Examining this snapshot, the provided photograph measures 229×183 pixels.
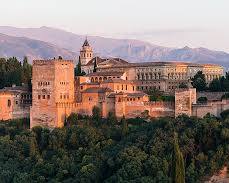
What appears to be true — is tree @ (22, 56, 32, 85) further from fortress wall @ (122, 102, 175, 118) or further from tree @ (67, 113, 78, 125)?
fortress wall @ (122, 102, 175, 118)

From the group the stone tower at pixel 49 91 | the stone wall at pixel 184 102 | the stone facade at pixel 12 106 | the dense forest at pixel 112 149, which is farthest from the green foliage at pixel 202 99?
the stone facade at pixel 12 106

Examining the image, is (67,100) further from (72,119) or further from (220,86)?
(220,86)

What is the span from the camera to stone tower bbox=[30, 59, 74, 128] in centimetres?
3997

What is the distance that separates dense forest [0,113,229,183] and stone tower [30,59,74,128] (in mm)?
774

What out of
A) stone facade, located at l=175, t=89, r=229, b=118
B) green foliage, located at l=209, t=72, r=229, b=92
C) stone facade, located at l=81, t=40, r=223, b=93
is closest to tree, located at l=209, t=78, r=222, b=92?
green foliage, located at l=209, t=72, r=229, b=92

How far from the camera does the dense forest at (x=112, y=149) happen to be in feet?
107

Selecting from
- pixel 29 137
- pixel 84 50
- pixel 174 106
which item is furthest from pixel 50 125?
pixel 84 50

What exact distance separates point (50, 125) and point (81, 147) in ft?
11.2

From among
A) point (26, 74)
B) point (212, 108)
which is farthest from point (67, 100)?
point (26, 74)

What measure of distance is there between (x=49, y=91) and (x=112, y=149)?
656 cm

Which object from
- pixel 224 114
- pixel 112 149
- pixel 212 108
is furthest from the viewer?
pixel 212 108

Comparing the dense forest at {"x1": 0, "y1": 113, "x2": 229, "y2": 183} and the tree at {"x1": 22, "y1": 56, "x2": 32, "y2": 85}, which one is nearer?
the dense forest at {"x1": 0, "y1": 113, "x2": 229, "y2": 183}

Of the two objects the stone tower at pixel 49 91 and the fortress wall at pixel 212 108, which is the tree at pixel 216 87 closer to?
the fortress wall at pixel 212 108

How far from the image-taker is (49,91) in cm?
4012
